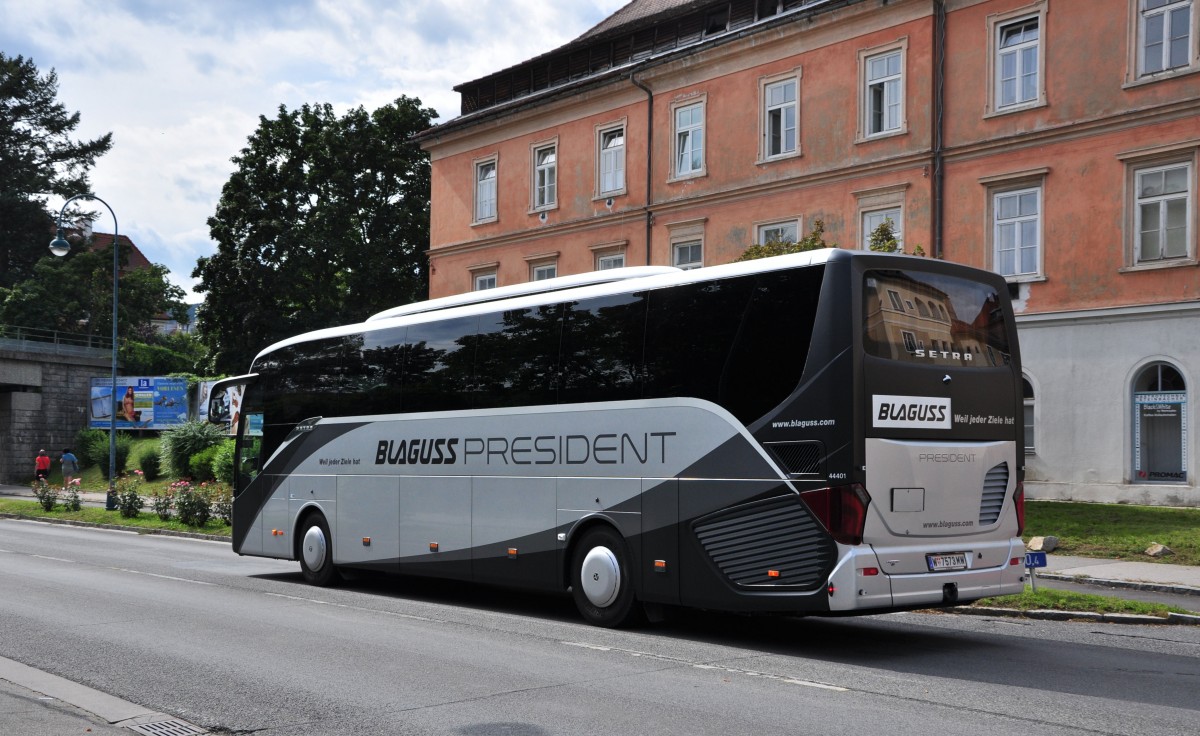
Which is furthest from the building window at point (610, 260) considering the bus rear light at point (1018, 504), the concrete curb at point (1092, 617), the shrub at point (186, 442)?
the bus rear light at point (1018, 504)

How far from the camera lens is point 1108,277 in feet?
80.6

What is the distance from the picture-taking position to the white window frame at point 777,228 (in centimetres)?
3086

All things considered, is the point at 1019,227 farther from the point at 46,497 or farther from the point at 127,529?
the point at 46,497

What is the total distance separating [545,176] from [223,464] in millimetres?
14681

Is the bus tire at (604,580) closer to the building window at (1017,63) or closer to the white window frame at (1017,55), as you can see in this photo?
the white window frame at (1017,55)

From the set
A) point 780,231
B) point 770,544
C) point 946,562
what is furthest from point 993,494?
point 780,231

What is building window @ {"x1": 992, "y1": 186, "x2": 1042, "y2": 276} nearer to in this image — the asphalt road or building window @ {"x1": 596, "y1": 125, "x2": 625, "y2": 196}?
building window @ {"x1": 596, "y1": 125, "x2": 625, "y2": 196}

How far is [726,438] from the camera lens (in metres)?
10.8

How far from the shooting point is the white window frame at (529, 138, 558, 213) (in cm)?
3812

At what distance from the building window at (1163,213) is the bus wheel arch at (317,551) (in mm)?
17016

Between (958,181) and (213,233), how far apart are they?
1510 inches

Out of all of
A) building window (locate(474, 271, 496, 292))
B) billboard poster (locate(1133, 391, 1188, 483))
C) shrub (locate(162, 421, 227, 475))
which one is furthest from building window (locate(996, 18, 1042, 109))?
shrub (locate(162, 421, 227, 475))

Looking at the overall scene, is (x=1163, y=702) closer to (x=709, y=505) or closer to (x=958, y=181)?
(x=709, y=505)

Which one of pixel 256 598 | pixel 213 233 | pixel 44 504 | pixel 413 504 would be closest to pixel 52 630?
pixel 256 598
